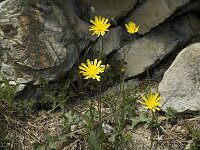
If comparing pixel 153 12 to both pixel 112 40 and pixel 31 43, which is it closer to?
pixel 112 40

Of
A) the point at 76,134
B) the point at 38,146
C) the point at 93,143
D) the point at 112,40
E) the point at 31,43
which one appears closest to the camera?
the point at 93,143

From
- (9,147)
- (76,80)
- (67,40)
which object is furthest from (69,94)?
(9,147)

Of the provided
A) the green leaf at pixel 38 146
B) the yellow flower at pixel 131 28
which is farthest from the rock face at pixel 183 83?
the green leaf at pixel 38 146

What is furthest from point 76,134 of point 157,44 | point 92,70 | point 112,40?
point 157,44

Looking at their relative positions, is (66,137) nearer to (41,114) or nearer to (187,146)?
(41,114)

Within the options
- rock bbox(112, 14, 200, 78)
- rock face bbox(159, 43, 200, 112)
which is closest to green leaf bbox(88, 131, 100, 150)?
rock face bbox(159, 43, 200, 112)

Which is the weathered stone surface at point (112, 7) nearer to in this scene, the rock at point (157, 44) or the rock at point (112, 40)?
the rock at point (112, 40)
